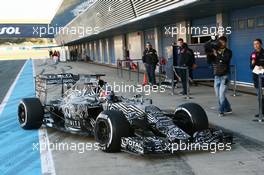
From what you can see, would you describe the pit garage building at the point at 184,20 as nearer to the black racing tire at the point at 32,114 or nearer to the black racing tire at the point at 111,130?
the black racing tire at the point at 32,114

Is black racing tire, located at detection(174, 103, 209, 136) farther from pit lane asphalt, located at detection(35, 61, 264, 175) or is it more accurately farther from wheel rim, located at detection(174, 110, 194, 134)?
pit lane asphalt, located at detection(35, 61, 264, 175)

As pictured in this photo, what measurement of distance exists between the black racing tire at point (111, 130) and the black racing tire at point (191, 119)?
1.09 meters

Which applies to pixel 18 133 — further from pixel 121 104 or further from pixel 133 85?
pixel 133 85

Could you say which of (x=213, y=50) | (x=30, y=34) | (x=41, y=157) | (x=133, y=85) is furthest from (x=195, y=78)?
(x=30, y=34)

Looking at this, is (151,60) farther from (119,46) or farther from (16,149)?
(119,46)

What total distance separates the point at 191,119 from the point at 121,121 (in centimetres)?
127

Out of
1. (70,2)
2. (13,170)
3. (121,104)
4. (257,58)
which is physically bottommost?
(13,170)

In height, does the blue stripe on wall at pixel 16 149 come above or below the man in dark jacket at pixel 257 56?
below

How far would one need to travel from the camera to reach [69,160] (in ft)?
22.9

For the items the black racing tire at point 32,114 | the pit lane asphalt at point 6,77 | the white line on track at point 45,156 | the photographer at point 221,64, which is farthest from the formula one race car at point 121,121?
the pit lane asphalt at point 6,77

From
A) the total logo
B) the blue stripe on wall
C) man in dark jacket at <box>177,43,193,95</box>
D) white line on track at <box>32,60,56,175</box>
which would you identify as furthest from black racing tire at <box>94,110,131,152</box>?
the total logo

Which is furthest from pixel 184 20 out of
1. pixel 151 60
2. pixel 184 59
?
pixel 184 59

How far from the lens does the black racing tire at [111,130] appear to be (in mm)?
6941

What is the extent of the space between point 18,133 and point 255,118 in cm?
Result: 482
